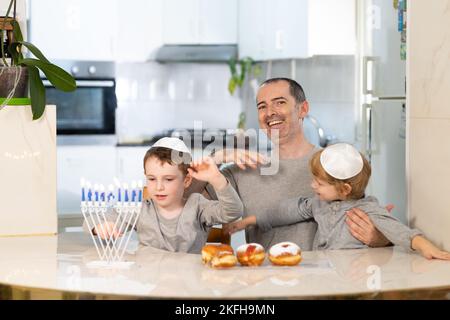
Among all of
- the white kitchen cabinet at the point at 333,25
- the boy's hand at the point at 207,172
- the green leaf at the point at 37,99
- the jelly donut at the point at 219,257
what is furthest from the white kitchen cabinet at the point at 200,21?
the jelly donut at the point at 219,257

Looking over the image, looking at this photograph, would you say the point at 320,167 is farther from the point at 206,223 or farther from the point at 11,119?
the point at 11,119

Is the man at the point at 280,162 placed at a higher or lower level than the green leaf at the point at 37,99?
lower

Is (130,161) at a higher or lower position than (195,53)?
lower

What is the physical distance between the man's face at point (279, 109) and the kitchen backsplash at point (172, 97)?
3171mm

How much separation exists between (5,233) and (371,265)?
107 centimetres

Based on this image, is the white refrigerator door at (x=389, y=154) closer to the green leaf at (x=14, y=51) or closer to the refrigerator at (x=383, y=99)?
the refrigerator at (x=383, y=99)

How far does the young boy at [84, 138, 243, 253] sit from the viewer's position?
92.4 inches

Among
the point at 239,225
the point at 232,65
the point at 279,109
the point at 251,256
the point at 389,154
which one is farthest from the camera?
the point at 232,65

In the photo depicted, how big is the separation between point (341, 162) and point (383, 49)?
2086 millimetres

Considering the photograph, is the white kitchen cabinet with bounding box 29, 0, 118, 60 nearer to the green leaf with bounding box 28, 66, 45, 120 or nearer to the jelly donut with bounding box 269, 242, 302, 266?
the green leaf with bounding box 28, 66, 45, 120

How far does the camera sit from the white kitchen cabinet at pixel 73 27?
5.43m

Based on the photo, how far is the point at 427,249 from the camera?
213 cm

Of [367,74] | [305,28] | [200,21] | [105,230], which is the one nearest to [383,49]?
[367,74]

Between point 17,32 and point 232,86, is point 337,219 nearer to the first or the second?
point 17,32
